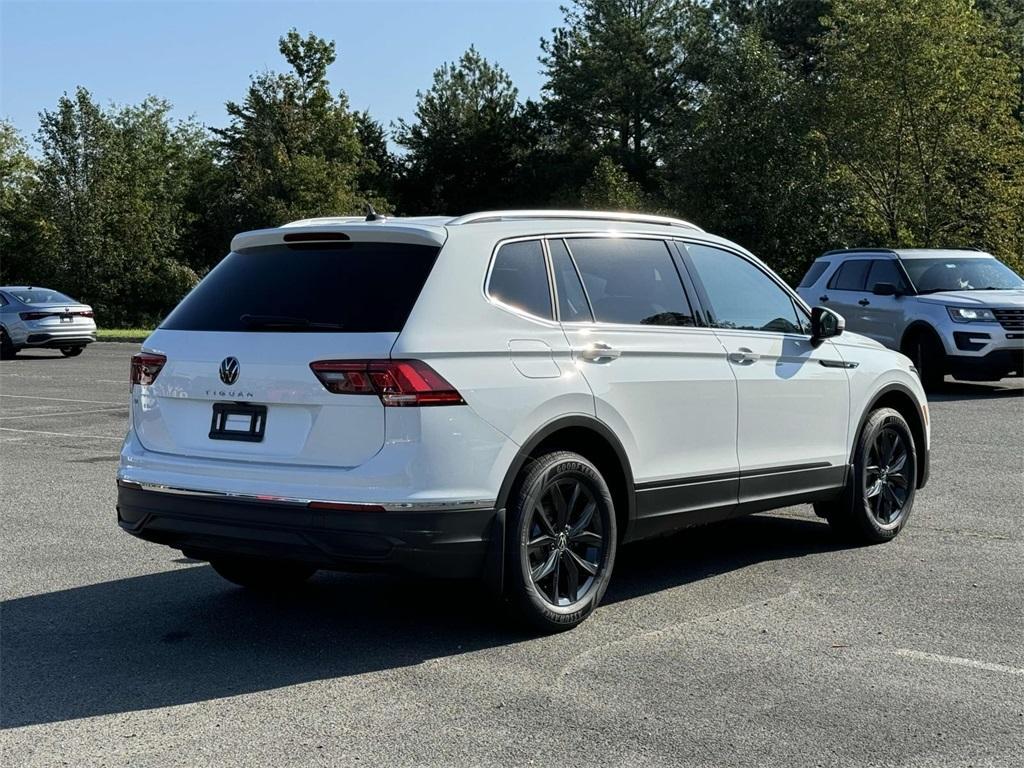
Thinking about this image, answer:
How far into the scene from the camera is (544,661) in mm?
5258

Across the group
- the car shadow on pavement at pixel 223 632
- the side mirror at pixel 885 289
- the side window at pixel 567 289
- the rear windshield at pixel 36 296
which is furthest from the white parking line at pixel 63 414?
the rear windshield at pixel 36 296

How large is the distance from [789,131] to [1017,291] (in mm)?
26916

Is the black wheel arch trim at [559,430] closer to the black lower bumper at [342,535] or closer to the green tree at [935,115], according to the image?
the black lower bumper at [342,535]

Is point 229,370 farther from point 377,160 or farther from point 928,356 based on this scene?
point 377,160

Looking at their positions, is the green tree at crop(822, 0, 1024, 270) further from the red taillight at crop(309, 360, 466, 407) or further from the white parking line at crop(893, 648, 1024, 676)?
the red taillight at crop(309, 360, 466, 407)

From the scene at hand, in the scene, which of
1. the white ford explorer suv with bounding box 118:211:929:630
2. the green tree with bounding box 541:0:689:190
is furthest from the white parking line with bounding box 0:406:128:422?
the green tree with bounding box 541:0:689:190

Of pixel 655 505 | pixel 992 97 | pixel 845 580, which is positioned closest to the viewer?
pixel 655 505

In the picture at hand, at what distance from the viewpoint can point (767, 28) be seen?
231 ft

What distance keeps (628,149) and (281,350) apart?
64535 millimetres

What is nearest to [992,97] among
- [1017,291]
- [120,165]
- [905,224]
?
[905,224]

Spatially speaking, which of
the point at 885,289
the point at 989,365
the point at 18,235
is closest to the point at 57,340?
the point at 885,289

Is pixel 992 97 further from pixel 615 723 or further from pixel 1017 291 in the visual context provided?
pixel 615 723

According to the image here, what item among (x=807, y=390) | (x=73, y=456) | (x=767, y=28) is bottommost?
(x=73, y=456)

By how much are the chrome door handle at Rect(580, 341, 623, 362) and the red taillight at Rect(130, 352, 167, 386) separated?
1.89 metres
